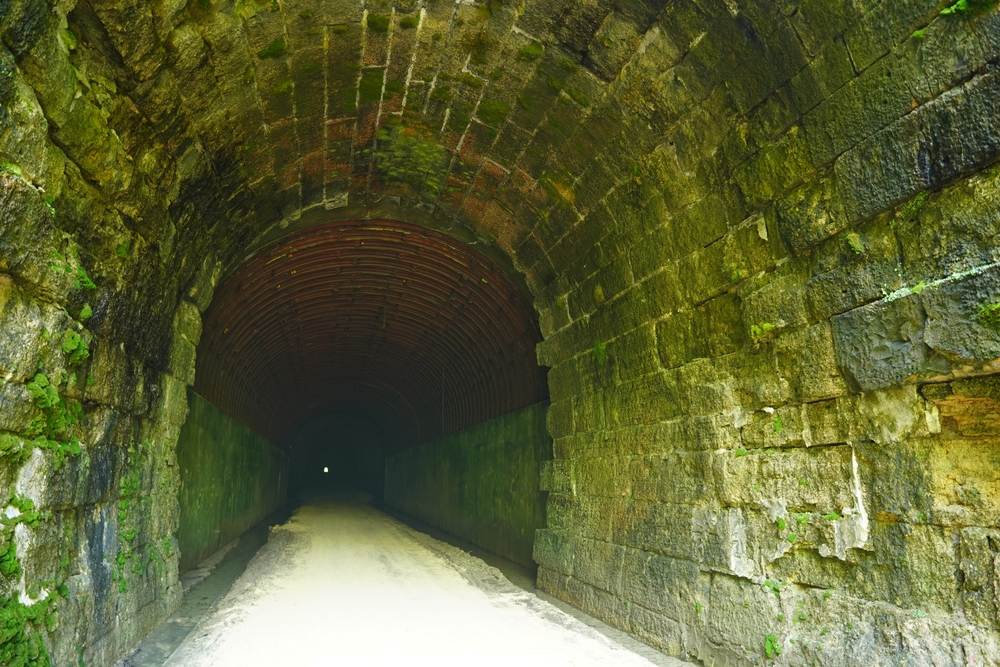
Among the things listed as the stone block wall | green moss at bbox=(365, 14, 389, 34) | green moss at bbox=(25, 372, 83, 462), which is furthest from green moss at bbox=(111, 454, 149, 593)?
the stone block wall

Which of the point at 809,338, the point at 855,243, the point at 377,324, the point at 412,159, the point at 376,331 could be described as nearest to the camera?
the point at 855,243

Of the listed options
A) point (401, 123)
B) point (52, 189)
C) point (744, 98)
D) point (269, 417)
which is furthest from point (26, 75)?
point (269, 417)

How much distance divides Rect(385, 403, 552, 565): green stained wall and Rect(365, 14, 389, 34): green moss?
558 cm

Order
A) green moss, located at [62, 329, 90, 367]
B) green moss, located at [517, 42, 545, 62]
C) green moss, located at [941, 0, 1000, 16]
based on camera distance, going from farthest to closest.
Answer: green moss, located at [517, 42, 545, 62], green moss, located at [62, 329, 90, 367], green moss, located at [941, 0, 1000, 16]

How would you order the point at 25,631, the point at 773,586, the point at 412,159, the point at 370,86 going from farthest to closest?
the point at 412,159 → the point at 370,86 → the point at 773,586 → the point at 25,631

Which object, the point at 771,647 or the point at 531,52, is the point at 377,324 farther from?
the point at 771,647

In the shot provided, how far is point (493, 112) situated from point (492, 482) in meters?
7.28

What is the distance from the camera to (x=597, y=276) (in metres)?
6.99

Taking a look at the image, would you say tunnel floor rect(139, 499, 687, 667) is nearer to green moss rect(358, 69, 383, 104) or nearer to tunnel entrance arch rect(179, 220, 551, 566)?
tunnel entrance arch rect(179, 220, 551, 566)

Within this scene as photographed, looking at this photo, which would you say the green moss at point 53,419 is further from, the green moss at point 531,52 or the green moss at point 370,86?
the green moss at point 531,52

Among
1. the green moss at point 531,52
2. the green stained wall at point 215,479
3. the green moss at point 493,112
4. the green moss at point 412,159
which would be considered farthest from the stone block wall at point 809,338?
the green stained wall at point 215,479

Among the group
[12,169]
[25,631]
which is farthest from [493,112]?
[25,631]

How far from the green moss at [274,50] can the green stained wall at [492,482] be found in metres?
5.80

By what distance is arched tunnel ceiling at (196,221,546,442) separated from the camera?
958cm
